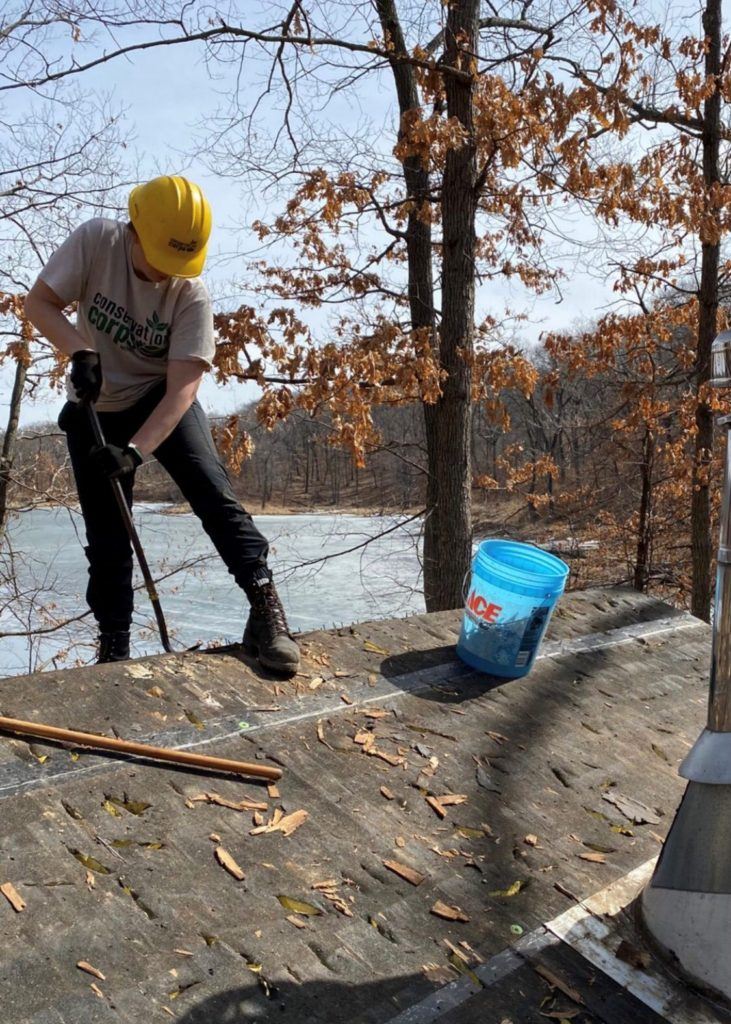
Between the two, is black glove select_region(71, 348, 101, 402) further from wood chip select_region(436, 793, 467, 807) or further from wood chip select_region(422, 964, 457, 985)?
wood chip select_region(422, 964, 457, 985)

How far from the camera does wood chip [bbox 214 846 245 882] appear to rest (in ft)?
6.75

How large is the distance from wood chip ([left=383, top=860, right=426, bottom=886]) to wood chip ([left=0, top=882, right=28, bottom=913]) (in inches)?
36.7

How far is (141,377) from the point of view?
11.1 ft

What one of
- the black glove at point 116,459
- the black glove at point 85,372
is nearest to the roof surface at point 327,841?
the black glove at point 116,459

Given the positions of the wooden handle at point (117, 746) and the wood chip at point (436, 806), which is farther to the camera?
the wood chip at point (436, 806)

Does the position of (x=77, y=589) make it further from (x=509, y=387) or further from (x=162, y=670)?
(x=162, y=670)

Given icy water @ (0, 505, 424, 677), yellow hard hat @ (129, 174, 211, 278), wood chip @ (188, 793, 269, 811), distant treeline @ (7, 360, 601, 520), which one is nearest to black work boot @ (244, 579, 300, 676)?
wood chip @ (188, 793, 269, 811)

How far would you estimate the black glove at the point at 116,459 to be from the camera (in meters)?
3.03

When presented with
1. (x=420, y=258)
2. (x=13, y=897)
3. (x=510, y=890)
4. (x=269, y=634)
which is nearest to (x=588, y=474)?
(x=420, y=258)

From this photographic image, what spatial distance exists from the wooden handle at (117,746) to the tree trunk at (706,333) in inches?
388

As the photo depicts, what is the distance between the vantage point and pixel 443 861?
230 centimetres

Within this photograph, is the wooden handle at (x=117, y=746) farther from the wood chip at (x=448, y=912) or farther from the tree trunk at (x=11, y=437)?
the tree trunk at (x=11, y=437)

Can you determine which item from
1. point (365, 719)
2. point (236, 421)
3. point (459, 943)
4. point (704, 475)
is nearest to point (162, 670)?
point (365, 719)

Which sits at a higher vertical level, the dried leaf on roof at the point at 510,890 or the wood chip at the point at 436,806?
the wood chip at the point at 436,806
